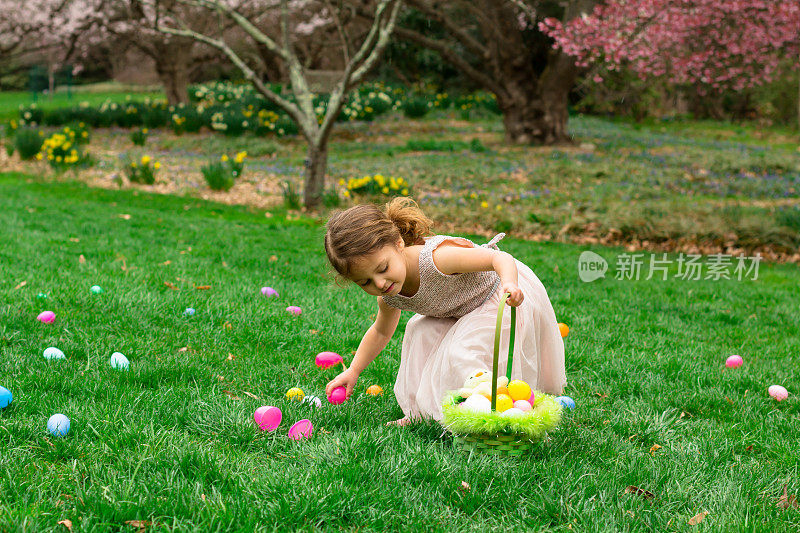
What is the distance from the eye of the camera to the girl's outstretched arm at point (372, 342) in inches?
126

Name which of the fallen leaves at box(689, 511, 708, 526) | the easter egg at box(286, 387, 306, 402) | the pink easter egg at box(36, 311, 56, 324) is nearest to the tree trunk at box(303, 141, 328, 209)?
the pink easter egg at box(36, 311, 56, 324)

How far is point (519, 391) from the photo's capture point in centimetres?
261

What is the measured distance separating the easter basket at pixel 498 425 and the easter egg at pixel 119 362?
64.1 inches

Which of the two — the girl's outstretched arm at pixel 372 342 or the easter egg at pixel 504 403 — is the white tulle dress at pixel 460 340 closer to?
the girl's outstretched arm at pixel 372 342

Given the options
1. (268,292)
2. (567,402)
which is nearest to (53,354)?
(268,292)

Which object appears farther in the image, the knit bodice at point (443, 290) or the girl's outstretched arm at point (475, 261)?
the knit bodice at point (443, 290)

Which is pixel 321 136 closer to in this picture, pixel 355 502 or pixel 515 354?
pixel 515 354

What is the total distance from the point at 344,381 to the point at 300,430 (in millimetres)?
512

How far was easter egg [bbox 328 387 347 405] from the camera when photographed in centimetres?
315

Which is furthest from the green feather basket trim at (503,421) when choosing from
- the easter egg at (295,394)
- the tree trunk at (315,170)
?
the tree trunk at (315,170)

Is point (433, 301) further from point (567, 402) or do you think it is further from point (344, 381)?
point (567, 402)

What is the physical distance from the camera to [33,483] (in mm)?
2217

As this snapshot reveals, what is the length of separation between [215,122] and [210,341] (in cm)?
1240

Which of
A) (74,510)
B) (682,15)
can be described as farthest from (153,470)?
(682,15)
